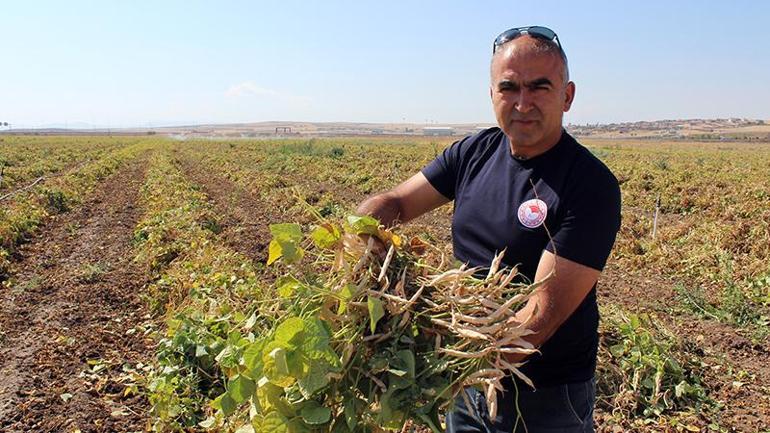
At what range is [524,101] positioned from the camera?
1994 millimetres

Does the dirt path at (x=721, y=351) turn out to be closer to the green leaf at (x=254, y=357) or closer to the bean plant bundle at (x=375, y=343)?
the bean plant bundle at (x=375, y=343)

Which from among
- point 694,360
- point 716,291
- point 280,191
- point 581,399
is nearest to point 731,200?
point 716,291

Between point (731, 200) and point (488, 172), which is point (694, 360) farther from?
point (731, 200)

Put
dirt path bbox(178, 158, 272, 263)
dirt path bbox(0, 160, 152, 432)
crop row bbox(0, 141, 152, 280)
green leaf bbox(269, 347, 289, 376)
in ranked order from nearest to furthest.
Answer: green leaf bbox(269, 347, 289, 376) < dirt path bbox(0, 160, 152, 432) < dirt path bbox(178, 158, 272, 263) < crop row bbox(0, 141, 152, 280)

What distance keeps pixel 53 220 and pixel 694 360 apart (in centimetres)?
1190

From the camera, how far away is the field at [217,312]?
4.22 m

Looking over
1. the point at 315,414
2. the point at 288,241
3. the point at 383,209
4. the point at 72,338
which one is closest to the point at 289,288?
the point at 288,241

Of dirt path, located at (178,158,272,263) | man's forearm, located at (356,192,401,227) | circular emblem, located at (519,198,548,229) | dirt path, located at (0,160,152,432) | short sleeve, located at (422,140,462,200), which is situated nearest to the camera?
circular emblem, located at (519,198,548,229)

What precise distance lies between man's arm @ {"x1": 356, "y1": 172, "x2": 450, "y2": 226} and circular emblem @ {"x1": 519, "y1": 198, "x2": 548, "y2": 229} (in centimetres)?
53

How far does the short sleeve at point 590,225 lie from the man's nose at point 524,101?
0.34m

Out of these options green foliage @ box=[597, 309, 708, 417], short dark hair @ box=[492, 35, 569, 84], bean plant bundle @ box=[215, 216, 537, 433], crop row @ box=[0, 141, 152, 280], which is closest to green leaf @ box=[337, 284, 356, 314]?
bean plant bundle @ box=[215, 216, 537, 433]

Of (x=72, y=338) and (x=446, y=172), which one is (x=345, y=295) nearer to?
(x=446, y=172)

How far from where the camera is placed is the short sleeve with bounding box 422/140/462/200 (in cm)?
247

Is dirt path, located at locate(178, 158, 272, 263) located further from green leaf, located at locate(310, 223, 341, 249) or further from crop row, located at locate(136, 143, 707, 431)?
green leaf, located at locate(310, 223, 341, 249)
